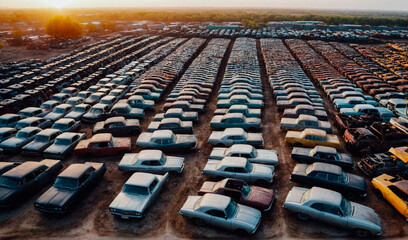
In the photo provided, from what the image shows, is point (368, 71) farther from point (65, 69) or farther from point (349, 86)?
point (65, 69)

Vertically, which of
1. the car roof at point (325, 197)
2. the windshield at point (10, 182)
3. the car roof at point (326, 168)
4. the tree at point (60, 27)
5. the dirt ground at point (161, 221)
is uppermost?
the tree at point (60, 27)

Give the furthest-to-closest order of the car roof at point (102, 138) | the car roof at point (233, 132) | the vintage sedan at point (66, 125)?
the vintage sedan at point (66, 125)
the car roof at point (233, 132)
the car roof at point (102, 138)

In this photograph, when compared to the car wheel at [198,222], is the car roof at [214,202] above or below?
above

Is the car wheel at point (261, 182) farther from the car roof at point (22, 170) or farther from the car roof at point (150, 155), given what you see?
the car roof at point (22, 170)

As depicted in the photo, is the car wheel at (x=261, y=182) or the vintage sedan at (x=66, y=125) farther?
the vintage sedan at (x=66, y=125)

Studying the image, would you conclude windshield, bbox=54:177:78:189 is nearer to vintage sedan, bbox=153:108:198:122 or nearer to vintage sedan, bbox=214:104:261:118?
vintage sedan, bbox=153:108:198:122

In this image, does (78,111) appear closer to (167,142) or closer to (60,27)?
(167,142)

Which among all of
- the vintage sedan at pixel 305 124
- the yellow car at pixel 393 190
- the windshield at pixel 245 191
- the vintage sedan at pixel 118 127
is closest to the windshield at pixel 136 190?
the windshield at pixel 245 191
